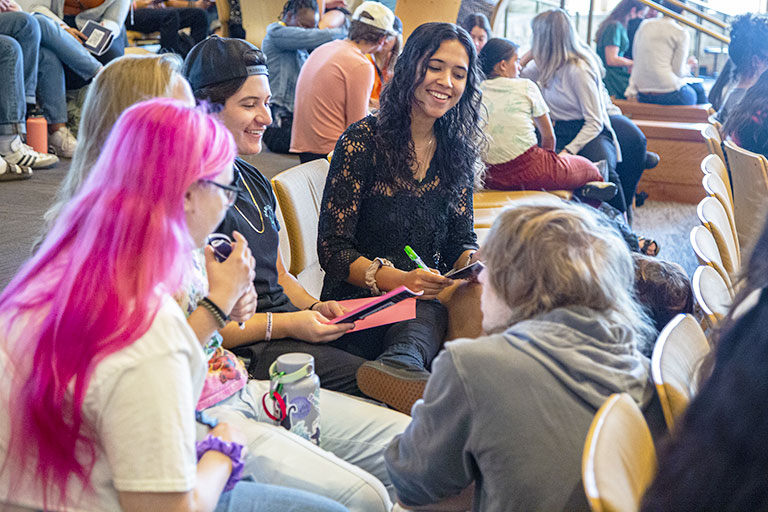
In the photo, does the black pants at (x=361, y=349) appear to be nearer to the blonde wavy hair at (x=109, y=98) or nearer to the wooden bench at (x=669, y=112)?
the blonde wavy hair at (x=109, y=98)

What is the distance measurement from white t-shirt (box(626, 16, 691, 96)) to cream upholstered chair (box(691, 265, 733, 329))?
512 cm

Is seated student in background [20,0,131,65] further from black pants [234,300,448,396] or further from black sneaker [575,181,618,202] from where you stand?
black pants [234,300,448,396]

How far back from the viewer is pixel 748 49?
445 cm

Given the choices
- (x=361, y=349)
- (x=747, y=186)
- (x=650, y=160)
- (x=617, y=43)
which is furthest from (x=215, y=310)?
(x=617, y=43)

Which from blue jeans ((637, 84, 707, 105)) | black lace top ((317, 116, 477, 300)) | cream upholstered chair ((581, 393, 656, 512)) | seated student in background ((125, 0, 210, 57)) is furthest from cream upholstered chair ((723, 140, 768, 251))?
seated student in background ((125, 0, 210, 57))

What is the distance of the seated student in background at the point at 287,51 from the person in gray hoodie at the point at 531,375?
4.43 meters

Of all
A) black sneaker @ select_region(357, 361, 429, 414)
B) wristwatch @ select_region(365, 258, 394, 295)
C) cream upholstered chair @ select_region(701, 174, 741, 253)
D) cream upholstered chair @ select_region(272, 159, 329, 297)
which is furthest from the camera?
cream upholstered chair @ select_region(701, 174, 741, 253)

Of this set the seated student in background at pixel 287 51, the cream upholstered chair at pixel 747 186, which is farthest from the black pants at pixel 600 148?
the seated student in background at pixel 287 51

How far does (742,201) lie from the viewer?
3502 millimetres

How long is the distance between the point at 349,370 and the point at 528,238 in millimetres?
824

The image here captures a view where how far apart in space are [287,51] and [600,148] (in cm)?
240

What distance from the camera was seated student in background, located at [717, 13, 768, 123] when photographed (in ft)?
14.5

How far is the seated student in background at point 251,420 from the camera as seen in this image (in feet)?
5.06

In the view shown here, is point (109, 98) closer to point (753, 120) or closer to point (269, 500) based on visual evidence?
point (269, 500)
